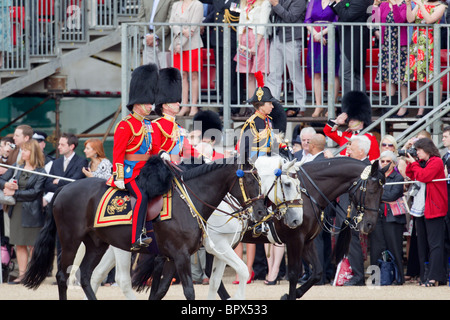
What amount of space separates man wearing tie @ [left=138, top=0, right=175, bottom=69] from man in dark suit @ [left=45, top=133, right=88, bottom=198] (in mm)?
1620

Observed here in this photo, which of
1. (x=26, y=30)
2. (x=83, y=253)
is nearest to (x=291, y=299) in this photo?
(x=83, y=253)

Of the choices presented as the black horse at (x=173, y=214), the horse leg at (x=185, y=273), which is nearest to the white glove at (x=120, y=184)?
the black horse at (x=173, y=214)

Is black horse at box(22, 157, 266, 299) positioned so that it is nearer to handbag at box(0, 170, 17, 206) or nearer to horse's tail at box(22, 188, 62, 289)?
horse's tail at box(22, 188, 62, 289)

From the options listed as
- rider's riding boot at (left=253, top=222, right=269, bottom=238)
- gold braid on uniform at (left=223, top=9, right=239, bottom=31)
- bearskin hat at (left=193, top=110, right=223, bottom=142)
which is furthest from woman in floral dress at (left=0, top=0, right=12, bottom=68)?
rider's riding boot at (left=253, top=222, right=269, bottom=238)

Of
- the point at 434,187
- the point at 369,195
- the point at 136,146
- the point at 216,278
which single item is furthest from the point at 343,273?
the point at 136,146

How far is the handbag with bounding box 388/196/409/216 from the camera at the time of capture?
12.0 m

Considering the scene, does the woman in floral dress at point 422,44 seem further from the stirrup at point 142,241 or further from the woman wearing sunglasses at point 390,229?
the stirrup at point 142,241

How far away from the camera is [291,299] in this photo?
33.7 feet

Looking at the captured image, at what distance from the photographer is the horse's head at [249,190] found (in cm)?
903

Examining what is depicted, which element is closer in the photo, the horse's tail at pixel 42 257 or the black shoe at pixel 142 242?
the black shoe at pixel 142 242

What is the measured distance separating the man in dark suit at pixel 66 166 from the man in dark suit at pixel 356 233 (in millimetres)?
3153

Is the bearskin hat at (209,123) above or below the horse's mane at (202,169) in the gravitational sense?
above
